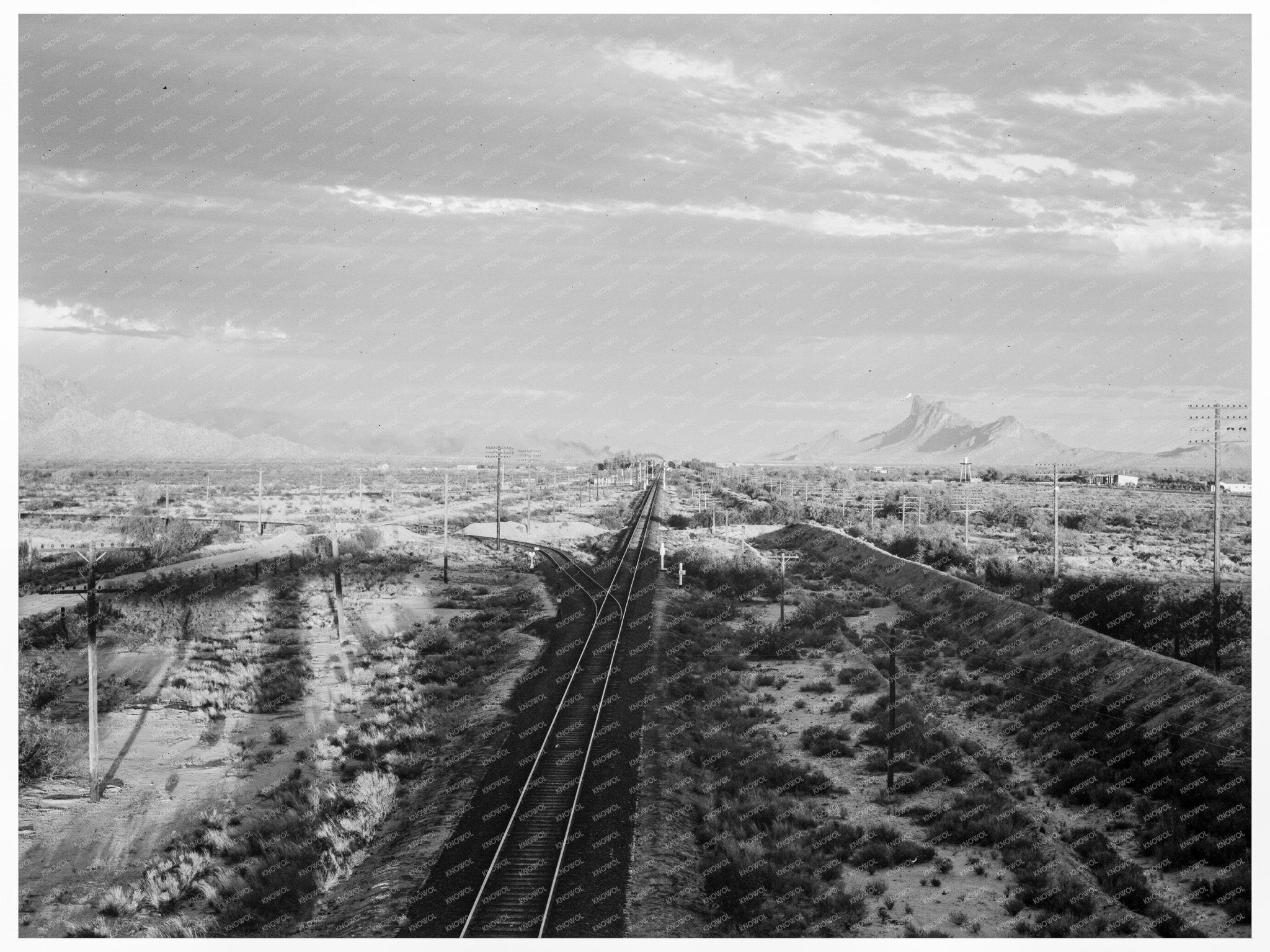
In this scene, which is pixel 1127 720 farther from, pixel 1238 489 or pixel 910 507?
pixel 1238 489

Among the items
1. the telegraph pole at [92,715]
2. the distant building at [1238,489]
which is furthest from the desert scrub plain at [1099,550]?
the telegraph pole at [92,715]

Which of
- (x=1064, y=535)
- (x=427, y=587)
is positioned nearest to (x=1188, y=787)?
(x=427, y=587)

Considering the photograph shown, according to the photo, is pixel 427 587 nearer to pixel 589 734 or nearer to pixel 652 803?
pixel 589 734

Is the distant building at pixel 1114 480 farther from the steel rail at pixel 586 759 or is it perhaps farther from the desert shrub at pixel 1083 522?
the steel rail at pixel 586 759

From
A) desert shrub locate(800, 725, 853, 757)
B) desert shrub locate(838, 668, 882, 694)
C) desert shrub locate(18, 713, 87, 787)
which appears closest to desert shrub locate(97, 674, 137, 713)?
desert shrub locate(18, 713, 87, 787)

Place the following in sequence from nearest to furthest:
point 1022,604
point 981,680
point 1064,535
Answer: point 981,680, point 1022,604, point 1064,535
